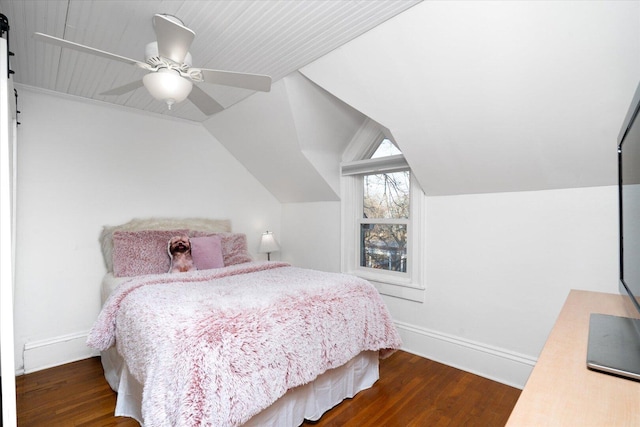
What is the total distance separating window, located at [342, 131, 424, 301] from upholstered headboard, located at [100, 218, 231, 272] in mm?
1397

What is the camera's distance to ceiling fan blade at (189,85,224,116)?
184 centimetres

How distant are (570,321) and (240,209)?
326 centimetres

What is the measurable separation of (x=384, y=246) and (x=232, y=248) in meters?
1.53

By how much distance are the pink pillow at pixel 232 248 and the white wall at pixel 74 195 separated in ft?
1.60

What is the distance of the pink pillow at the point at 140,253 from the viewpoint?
8.67ft

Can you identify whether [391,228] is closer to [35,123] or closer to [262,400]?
[262,400]

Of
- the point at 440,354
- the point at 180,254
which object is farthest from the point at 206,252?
the point at 440,354

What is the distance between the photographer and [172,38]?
4.63 ft

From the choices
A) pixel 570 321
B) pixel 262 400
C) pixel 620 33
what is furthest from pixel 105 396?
pixel 620 33

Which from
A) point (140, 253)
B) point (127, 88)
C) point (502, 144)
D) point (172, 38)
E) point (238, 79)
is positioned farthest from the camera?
point (140, 253)

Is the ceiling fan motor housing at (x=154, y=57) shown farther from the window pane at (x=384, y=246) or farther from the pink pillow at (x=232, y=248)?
the window pane at (x=384, y=246)

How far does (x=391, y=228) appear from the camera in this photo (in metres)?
Answer: 3.21

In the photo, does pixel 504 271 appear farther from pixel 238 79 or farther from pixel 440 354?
pixel 238 79

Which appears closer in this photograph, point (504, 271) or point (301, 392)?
point (301, 392)
